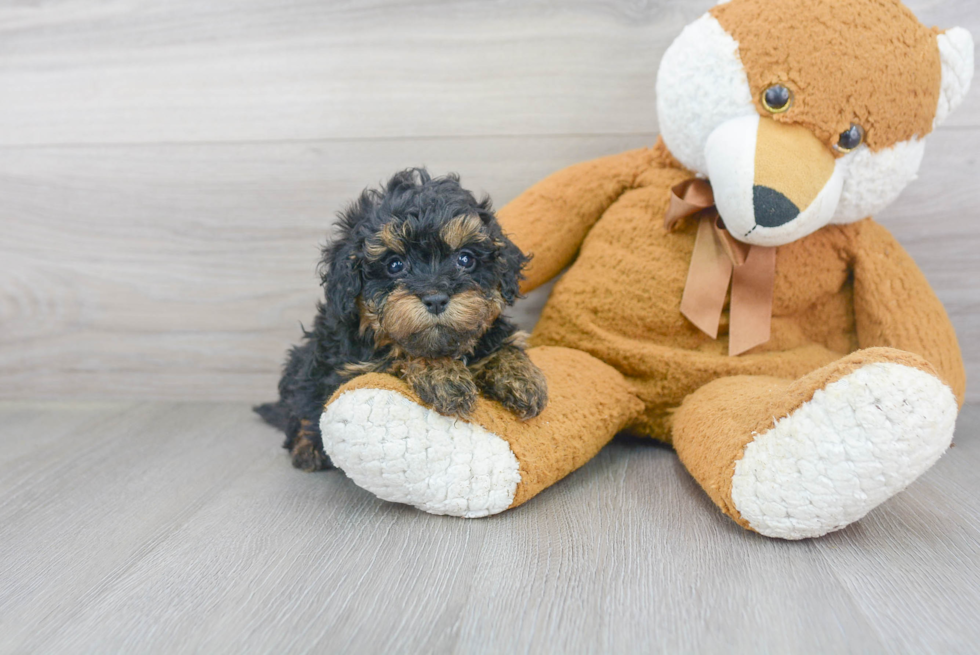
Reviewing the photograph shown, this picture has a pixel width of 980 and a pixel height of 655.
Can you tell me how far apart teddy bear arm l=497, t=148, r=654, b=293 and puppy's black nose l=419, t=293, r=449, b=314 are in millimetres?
454

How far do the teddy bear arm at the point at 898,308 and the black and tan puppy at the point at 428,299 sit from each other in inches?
28.8

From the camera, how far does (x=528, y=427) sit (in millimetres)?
1214

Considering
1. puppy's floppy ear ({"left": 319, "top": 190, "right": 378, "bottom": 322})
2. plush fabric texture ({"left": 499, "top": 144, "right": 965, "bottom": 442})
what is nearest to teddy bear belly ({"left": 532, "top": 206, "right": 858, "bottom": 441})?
plush fabric texture ({"left": 499, "top": 144, "right": 965, "bottom": 442})

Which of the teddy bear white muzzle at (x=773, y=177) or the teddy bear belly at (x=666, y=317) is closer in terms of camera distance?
the teddy bear white muzzle at (x=773, y=177)

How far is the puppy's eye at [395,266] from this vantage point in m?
1.14

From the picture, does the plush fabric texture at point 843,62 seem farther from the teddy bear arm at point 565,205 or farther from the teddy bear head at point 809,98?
the teddy bear arm at point 565,205

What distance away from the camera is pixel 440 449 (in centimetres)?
112

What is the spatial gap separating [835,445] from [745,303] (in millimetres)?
460

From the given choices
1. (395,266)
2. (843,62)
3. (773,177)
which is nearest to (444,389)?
(395,266)

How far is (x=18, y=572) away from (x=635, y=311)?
1.20 m

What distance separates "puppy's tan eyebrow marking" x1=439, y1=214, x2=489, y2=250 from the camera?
1110 millimetres

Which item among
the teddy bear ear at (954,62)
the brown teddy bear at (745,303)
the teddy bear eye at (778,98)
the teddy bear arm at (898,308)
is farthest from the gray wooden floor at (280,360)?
the teddy bear eye at (778,98)

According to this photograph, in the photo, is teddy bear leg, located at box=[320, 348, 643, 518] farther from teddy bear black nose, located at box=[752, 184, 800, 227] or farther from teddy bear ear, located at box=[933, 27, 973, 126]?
teddy bear ear, located at box=[933, 27, 973, 126]

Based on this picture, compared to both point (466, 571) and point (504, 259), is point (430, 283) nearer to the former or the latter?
point (504, 259)
